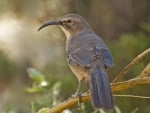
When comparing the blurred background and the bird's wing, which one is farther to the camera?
the blurred background

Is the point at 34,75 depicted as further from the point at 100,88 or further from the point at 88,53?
the point at 100,88

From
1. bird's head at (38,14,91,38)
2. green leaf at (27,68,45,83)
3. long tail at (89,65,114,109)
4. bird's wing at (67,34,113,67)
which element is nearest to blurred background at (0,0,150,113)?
bird's head at (38,14,91,38)

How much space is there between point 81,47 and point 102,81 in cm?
54

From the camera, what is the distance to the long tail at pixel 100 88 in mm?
2447

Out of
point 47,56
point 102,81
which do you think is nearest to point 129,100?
point 102,81

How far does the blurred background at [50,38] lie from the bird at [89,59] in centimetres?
127

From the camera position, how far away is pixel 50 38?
303 inches

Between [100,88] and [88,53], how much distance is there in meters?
0.48

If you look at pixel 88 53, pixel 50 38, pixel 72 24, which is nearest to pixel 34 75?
pixel 88 53

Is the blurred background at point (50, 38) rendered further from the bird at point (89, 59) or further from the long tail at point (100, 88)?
the long tail at point (100, 88)

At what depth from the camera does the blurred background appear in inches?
Result: 210

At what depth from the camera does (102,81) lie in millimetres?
2701

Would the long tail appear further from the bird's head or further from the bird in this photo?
the bird's head

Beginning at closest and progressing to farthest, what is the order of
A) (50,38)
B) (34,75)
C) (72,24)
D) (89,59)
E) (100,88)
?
(100,88) → (89,59) → (34,75) → (72,24) → (50,38)
